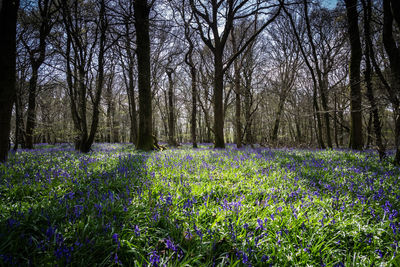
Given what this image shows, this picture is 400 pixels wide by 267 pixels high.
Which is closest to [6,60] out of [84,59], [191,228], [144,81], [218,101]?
[84,59]

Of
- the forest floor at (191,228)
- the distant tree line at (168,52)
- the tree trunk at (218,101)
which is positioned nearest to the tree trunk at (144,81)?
the distant tree line at (168,52)

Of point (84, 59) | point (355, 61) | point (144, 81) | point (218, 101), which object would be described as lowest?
point (218, 101)

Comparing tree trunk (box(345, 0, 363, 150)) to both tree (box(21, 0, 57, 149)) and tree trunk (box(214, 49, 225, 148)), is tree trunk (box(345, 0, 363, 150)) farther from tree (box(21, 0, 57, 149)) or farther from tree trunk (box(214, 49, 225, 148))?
tree (box(21, 0, 57, 149))

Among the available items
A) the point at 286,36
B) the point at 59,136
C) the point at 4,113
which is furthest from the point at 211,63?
the point at 4,113

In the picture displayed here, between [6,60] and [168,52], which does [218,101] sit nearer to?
[6,60]

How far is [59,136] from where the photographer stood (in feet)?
31.3

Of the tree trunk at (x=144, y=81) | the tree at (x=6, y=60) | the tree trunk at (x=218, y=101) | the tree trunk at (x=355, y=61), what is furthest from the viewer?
the tree trunk at (x=218, y=101)

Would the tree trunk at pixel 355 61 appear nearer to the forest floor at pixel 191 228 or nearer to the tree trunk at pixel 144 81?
the forest floor at pixel 191 228

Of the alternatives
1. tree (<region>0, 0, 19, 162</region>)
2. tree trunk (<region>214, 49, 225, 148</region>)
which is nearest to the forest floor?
tree (<region>0, 0, 19, 162</region>)

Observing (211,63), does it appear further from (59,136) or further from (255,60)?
(59,136)

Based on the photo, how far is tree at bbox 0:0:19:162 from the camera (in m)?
4.91

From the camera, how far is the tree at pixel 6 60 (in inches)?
193

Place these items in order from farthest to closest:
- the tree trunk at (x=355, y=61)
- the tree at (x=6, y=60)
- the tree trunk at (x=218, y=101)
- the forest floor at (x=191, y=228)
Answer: the tree trunk at (x=218, y=101), the tree trunk at (x=355, y=61), the tree at (x=6, y=60), the forest floor at (x=191, y=228)

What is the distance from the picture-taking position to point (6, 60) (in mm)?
4945
